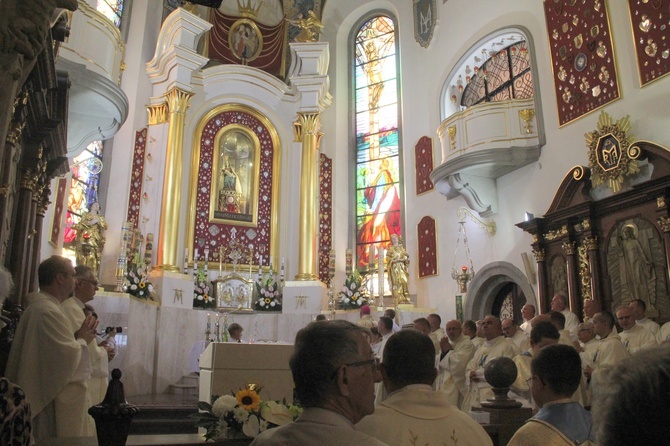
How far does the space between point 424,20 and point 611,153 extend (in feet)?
23.4

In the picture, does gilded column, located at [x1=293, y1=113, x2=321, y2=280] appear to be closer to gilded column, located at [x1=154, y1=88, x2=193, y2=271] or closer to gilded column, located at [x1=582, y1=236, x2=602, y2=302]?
gilded column, located at [x1=154, y1=88, x2=193, y2=271]

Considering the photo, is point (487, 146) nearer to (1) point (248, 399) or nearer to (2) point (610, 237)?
(2) point (610, 237)

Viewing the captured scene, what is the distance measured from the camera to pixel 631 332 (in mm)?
6570

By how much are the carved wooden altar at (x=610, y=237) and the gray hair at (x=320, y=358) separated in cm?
735

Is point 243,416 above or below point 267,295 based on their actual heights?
below

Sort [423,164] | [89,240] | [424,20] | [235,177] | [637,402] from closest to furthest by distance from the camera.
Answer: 1. [637,402]
2. [89,240]
3. [423,164]
4. [235,177]
5. [424,20]

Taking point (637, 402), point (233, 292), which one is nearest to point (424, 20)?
point (233, 292)

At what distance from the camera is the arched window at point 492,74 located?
11844mm

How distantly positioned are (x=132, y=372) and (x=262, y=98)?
747 centimetres

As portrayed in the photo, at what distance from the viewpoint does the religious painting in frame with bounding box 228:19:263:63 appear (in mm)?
14836

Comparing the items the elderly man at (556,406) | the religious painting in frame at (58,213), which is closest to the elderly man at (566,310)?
the elderly man at (556,406)

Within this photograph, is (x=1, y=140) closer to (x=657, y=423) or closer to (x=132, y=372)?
(x=657, y=423)

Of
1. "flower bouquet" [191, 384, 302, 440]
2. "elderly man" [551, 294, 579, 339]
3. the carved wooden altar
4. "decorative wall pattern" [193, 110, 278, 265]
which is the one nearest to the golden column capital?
"decorative wall pattern" [193, 110, 278, 265]

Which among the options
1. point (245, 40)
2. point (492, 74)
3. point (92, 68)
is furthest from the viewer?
point (245, 40)
